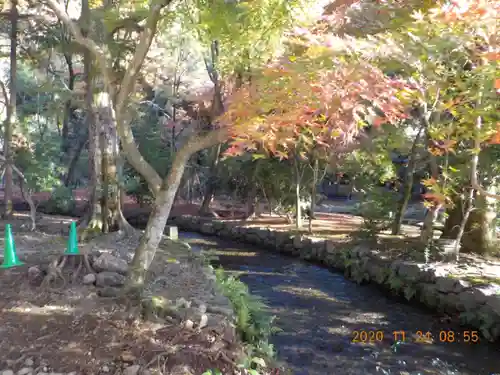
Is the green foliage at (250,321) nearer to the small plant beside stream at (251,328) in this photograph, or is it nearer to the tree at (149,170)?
the small plant beside stream at (251,328)

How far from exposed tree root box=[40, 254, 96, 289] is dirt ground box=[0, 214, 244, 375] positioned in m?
0.11

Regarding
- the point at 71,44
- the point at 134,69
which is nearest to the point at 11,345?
the point at 134,69

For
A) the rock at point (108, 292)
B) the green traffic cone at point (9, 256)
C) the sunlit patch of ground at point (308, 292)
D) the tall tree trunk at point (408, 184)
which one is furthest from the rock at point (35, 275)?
the tall tree trunk at point (408, 184)

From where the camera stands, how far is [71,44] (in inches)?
524

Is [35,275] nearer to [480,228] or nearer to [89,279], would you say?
[89,279]

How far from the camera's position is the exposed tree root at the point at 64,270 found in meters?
5.41

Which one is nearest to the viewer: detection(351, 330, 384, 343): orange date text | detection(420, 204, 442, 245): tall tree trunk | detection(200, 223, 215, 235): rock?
detection(351, 330, 384, 343): orange date text

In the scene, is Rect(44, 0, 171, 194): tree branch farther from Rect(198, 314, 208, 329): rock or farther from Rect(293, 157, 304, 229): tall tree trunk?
Rect(293, 157, 304, 229): tall tree trunk

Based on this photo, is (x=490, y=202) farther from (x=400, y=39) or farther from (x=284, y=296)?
(x=400, y=39)

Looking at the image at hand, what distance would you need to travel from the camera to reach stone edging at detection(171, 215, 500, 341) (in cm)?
702

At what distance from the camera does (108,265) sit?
5938 millimetres

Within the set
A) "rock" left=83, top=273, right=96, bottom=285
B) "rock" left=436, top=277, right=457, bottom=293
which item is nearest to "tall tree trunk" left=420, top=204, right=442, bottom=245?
"rock" left=436, top=277, right=457, bottom=293

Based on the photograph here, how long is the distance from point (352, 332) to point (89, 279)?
13.8 feet

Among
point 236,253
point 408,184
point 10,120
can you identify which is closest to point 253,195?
point 236,253
